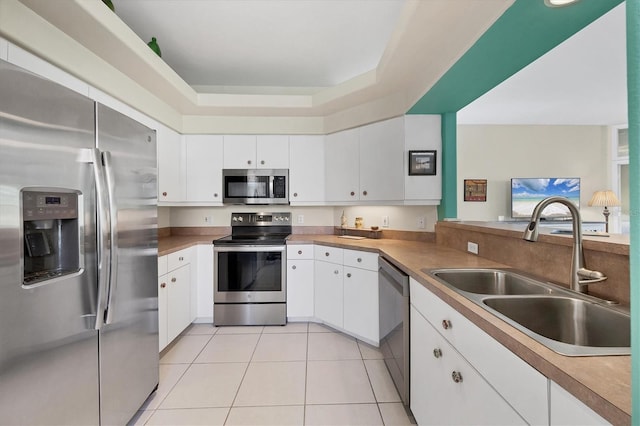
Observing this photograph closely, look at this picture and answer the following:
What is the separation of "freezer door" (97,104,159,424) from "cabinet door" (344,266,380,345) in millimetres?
1522

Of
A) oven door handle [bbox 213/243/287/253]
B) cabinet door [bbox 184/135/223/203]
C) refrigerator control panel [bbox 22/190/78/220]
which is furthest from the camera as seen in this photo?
cabinet door [bbox 184/135/223/203]

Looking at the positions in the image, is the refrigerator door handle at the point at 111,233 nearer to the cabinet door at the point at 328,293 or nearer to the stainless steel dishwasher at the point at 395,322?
the stainless steel dishwasher at the point at 395,322

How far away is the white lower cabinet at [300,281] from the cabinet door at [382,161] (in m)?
0.84

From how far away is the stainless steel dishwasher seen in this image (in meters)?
1.56

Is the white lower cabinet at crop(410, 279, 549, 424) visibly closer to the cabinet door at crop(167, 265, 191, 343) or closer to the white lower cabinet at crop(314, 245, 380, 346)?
the white lower cabinet at crop(314, 245, 380, 346)

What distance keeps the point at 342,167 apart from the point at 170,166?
5.75 feet

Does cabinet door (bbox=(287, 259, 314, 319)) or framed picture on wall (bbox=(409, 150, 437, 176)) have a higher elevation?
framed picture on wall (bbox=(409, 150, 437, 176))

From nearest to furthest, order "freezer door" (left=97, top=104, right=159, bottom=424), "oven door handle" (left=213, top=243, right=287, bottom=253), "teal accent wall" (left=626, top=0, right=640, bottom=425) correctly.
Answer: "teal accent wall" (left=626, top=0, right=640, bottom=425), "freezer door" (left=97, top=104, right=159, bottom=424), "oven door handle" (left=213, top=243, right=287, bottom=253)

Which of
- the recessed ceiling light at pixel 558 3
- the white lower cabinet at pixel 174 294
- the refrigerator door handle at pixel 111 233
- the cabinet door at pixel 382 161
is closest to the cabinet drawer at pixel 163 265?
the white lower cabinet at pixel 174 294

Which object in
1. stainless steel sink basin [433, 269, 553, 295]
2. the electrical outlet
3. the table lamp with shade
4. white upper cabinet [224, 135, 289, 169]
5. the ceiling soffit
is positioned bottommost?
stainless steel sink basin [433, 269, 553, 295]

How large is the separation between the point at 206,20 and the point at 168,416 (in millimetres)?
2631

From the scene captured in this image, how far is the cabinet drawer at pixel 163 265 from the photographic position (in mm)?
2111

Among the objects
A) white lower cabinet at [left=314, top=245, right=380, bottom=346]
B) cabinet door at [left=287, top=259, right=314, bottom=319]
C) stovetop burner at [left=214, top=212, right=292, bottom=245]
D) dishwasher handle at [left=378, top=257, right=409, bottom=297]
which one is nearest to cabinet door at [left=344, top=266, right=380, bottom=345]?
white lower cabinet at [left=314, top=245, right=380, bottom=346]

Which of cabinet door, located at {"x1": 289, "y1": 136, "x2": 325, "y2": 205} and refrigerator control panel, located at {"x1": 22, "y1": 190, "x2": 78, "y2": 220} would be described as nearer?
refrigerator control panel, located at {"x1": 22, "y1": 190, "x2": 78, "y2": 220}
